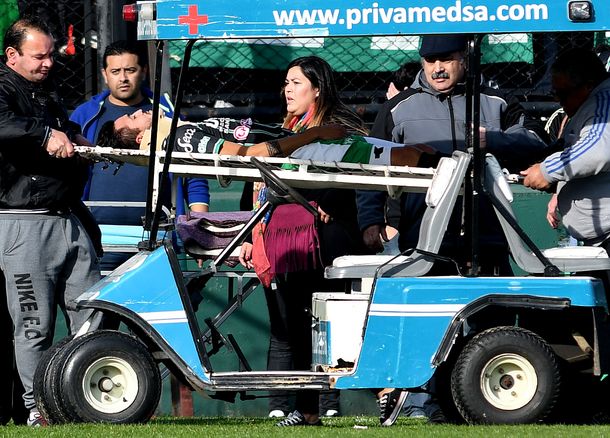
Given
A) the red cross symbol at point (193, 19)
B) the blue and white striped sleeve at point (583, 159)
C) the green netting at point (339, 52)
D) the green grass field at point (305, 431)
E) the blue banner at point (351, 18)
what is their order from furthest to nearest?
the green netting at point (339, 52), the blue and white striped sleeve at point (583, 159), the red cross symbol at point (193, 19), the blue banner at point (351, 18), the green grass field at point (305, 431)

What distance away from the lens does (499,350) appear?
6.07 meters

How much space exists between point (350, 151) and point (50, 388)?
178cm

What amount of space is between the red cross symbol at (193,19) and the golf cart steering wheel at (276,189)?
0.68m

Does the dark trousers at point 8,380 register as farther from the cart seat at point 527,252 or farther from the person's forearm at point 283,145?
the cart seat at point 527,252

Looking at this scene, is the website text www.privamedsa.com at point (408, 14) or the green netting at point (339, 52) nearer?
the website text www.privamedsa.com at point (408, 14)

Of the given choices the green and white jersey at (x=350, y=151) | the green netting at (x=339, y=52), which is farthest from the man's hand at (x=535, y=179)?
the green netting at (x=339, y=52)

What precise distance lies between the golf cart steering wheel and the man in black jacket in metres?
1.10

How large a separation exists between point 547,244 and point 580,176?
2.88 metres

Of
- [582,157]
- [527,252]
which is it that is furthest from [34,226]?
[582,157]

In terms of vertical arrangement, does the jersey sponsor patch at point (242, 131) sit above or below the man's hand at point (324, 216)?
above

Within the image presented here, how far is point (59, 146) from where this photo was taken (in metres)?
6.77

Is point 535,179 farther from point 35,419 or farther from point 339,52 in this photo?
point 339,52

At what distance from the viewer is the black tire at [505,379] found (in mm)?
6059

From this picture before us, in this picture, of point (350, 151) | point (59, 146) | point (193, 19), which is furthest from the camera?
point (59, 146)
